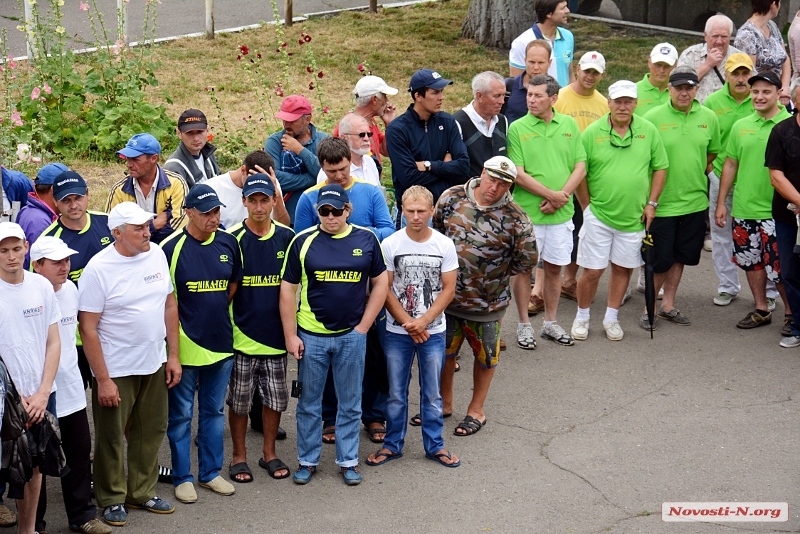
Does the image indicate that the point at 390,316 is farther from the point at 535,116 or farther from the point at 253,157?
the point at 535,116

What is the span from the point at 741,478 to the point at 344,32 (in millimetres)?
11650

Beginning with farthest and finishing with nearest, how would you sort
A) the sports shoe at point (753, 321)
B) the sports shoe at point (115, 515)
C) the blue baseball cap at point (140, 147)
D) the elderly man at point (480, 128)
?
the sports shoe at point (753, 321) < the elderly man at point (480, 128) < the blue baseball cap at point (140, 147) < the sports shoe at point (115, 515)

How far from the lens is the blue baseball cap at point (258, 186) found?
614 centimetres

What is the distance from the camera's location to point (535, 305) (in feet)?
29.9

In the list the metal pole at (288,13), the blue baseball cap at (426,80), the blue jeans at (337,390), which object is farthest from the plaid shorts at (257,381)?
the metal pole at (288,13)

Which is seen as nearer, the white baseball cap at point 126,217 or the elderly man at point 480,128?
the white baseball cap at point 126,217

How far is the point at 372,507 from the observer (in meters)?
6.08

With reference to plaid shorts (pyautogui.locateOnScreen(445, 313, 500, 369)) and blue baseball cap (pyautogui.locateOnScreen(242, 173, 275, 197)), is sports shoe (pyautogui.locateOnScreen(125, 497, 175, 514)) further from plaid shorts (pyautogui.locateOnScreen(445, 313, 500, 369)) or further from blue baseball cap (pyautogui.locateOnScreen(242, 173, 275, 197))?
plaid shorts (pyautogui.locateOnScreen(445, 313, 500, 369))

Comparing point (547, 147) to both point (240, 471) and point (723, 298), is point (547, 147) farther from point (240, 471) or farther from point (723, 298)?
point (240, 471)

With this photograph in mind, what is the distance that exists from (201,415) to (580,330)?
3.62m

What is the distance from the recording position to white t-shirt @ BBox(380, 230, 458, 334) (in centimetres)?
653

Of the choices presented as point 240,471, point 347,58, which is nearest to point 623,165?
point 240,471

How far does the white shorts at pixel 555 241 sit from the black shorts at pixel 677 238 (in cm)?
79

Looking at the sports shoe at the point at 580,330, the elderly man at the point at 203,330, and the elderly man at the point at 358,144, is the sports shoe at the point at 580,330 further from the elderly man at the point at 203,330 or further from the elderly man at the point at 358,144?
the elderly man at the point at 203,330
